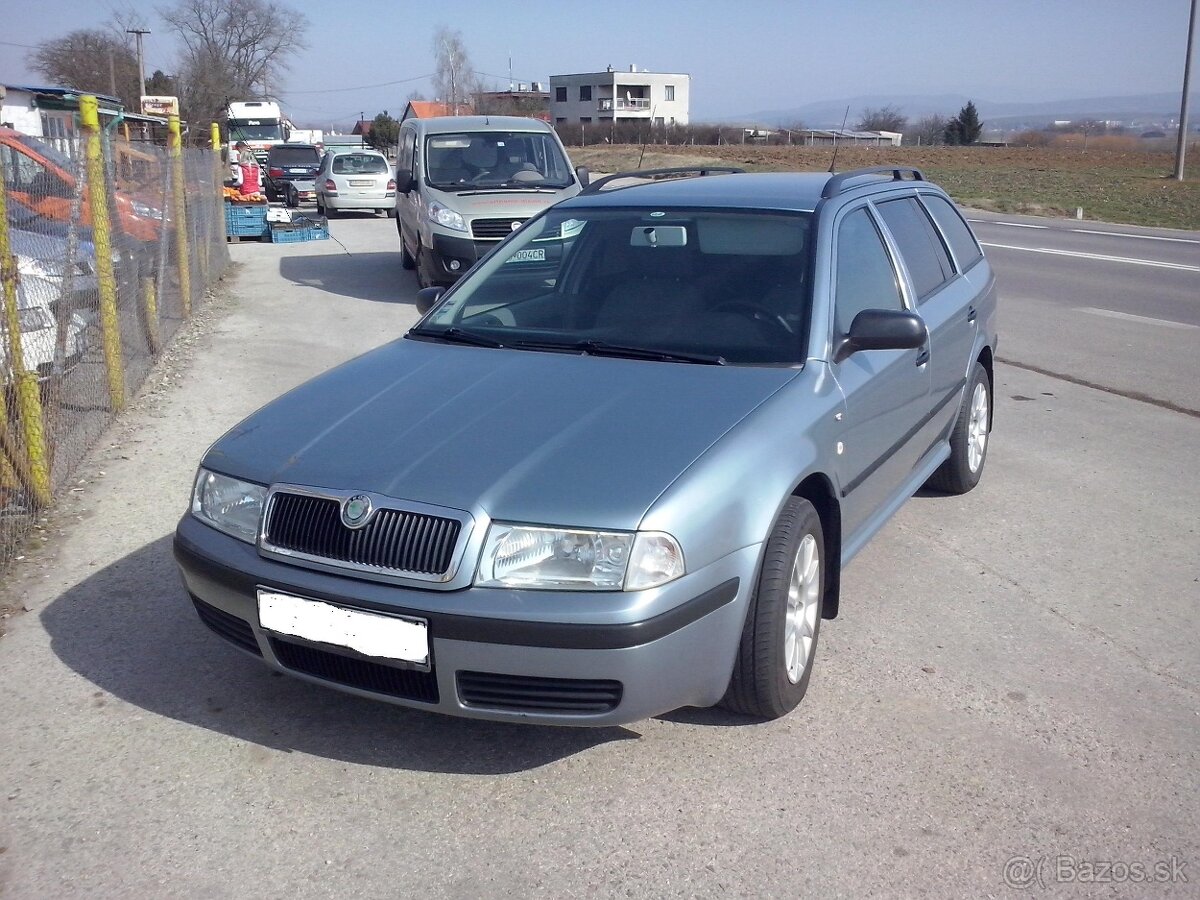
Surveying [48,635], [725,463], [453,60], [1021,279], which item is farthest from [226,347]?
[453,60]

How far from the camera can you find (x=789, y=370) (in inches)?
150

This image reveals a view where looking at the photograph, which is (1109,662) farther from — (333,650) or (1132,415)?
(1132,415)

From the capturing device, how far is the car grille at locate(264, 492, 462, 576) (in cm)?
300

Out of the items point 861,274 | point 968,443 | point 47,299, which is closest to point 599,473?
point 861,274

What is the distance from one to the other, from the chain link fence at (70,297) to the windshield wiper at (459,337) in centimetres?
191

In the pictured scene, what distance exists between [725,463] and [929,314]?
6.96 feet

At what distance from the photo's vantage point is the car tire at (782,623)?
3285 mm

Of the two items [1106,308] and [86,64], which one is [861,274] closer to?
[1106,308]

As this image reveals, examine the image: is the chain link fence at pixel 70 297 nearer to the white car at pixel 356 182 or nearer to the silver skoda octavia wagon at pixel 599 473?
the silver skoda octavia wagon at pixel 599 473

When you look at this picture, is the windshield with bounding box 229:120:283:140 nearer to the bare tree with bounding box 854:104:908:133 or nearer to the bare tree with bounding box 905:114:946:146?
the bare tree with bounding box 854:104:908:133

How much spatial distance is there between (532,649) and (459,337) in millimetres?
1780

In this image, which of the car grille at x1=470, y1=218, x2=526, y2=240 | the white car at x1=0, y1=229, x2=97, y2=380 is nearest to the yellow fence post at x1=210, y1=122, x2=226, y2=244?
the car grille at x1=470, y1=218, x2=526, y2=240

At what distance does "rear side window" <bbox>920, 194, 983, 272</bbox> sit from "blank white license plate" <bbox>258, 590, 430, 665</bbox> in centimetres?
372

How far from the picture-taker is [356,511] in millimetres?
3082
